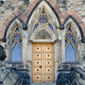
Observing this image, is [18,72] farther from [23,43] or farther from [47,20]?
[47,20]

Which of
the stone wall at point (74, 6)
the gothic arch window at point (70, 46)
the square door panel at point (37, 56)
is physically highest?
the stone wall at point (74, 6)

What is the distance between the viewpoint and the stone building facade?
28.5 feet

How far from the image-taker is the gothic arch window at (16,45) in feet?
29.0

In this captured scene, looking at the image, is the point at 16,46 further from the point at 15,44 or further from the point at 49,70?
the point at 49,70

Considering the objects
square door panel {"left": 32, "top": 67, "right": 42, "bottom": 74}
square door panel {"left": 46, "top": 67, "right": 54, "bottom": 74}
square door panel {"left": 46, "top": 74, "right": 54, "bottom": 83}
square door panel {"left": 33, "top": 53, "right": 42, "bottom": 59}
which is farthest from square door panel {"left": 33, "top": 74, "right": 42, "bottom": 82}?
square door panel {"left": 33, "top": 53, "right": 42, "bottom": 59}

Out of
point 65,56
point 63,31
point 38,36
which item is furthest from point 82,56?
point 38,36

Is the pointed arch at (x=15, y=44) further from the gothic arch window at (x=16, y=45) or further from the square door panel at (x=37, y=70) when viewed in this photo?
the square door panel at (x=37, y=70)

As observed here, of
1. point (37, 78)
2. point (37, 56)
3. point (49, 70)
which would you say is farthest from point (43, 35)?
point (37, 78)

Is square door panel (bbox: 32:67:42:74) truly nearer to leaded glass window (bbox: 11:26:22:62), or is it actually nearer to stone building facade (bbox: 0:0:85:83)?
stone building facade (bbox: 0:0:85:83)

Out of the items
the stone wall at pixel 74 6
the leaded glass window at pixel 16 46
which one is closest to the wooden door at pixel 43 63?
the leaded glass window at pixel 16 46

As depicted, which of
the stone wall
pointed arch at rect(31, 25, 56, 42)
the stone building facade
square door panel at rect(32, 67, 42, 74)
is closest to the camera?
the stone building facade

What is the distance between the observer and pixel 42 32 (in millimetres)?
9109

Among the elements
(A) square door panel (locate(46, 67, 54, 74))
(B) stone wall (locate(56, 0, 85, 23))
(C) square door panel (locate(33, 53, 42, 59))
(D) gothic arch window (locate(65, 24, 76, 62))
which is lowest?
(A) square door panel (locate(46, 67, 54, 74))

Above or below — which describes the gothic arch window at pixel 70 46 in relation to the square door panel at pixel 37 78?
above
